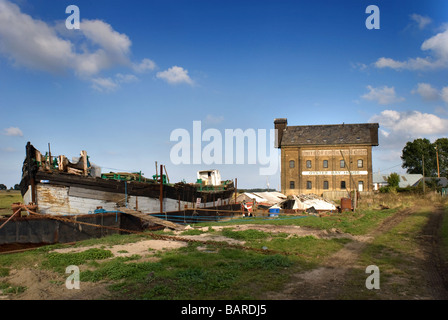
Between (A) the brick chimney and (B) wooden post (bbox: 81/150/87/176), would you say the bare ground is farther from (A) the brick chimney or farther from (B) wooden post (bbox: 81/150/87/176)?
(A) the brick chimney

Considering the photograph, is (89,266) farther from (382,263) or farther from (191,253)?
(382,263)

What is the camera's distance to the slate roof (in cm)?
5388

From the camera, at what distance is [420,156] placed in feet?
278

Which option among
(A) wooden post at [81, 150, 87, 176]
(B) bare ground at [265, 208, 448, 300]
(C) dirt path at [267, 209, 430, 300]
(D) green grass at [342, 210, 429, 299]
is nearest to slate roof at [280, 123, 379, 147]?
(D) green grass at [342, 210, 429, 299]

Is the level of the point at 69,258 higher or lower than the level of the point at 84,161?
lower

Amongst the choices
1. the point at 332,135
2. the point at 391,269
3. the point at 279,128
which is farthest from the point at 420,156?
the point at 391,269

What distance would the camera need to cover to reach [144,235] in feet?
51.9

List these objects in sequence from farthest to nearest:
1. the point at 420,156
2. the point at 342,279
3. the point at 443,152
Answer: the point at 420,156, the point at 443,152, the point at 342,279

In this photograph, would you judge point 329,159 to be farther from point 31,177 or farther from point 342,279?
point 342,279

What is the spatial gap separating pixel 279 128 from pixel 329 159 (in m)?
10.6

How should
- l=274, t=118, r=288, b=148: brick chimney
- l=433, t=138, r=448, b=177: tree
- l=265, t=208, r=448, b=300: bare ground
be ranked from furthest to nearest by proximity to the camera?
l=433, t=138, r=448, b=177: tree < l=274, t=118, r=288, b=148: brick chimney < l=265, t=208, r=448, b=300: bare ground

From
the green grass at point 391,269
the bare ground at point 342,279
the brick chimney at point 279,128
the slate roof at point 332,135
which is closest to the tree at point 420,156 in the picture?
the slate roof at point 332,135

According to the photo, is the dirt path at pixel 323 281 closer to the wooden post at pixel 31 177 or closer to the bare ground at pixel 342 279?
the bare ground at pixel 342 279
